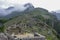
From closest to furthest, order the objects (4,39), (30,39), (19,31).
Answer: (4,39)
(30,39)
(19,31)

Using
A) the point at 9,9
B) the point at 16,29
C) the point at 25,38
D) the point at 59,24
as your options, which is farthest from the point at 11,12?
the point at 25,38

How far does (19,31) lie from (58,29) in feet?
118

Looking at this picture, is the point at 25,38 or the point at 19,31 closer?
the point at 25,38

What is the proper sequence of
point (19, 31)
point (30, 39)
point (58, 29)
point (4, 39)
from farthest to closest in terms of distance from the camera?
point (58, 29), point (19, 31), point (30, 39), point (4, 39)

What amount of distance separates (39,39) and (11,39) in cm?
464

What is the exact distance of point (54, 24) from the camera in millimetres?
80688

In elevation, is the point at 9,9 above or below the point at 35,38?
above

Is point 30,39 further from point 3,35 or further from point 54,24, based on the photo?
point 54,24

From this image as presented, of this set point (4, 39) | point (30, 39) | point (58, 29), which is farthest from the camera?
point (58, 29)

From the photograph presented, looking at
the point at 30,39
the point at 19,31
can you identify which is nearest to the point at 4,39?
the point at 30,39

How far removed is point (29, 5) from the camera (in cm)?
13575

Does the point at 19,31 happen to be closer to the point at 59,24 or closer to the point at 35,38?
the point at 35,38

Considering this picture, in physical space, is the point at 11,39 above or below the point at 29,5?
below

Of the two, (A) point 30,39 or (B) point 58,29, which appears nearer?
(A) point 30,39
